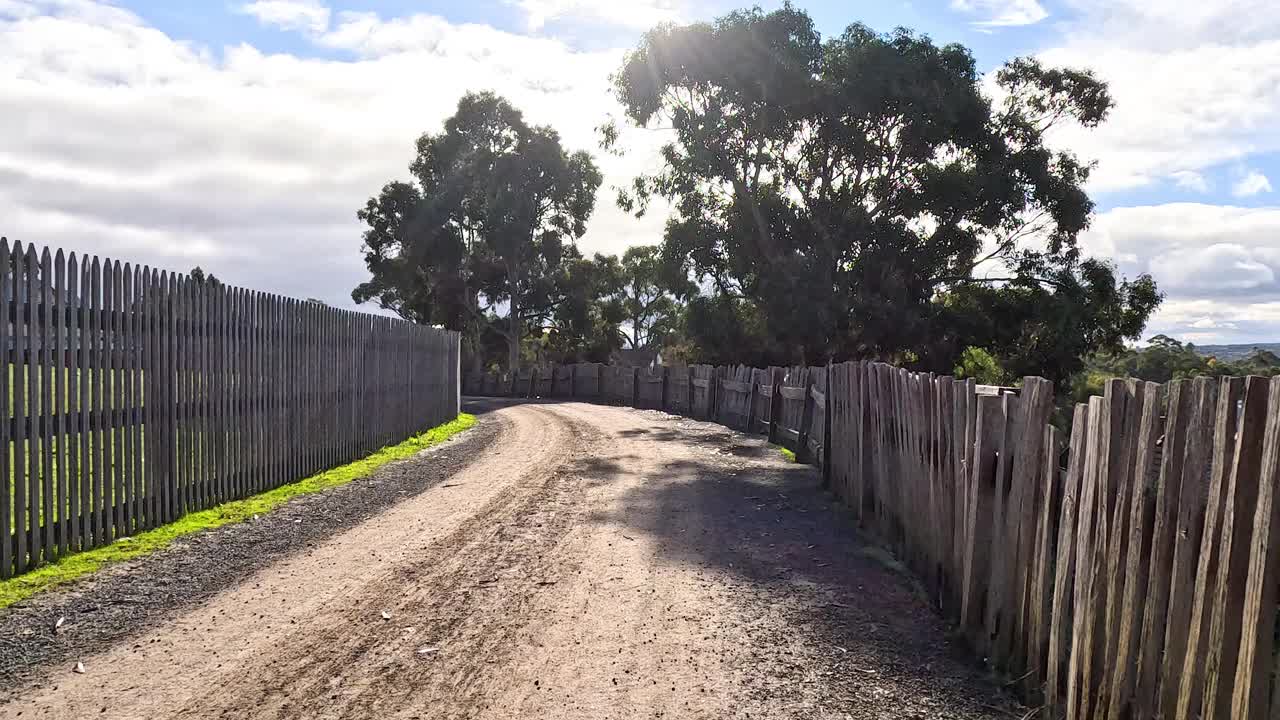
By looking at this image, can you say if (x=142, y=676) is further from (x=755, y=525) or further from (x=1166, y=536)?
(x=755, y=525)

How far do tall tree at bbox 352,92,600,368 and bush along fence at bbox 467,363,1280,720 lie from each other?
1723 inches

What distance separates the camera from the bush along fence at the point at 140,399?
22.2 feet

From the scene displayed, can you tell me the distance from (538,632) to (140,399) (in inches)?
198

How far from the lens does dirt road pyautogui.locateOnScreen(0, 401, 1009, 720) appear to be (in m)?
4.32

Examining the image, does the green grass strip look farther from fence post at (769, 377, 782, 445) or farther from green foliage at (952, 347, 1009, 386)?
green foliage at (952, 347, 1009, 386)

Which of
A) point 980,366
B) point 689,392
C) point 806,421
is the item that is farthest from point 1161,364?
point 806,421

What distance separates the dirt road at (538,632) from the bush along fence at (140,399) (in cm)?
96

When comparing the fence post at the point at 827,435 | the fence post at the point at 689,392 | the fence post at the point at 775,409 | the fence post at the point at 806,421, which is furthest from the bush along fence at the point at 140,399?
the fence post at the point at 689,392

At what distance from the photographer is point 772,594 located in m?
6.38

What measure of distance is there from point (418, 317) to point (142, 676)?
51.4 m

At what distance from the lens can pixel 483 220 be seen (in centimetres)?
4900

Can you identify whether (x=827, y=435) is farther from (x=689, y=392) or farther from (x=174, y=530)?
(x=689, y=392)

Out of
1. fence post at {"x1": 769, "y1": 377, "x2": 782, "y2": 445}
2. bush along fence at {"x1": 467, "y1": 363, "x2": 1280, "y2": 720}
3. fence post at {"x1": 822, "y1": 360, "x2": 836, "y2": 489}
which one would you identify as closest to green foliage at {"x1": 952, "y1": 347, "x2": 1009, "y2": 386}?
fence post at {"x1": 769, "y1": 377, "x2": 782, "y2": 445}

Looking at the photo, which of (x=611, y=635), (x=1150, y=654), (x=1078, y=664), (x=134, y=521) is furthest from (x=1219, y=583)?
(x=134, y=521)
